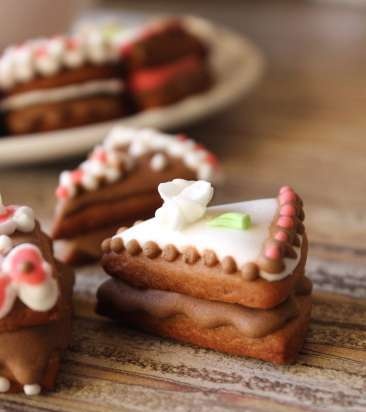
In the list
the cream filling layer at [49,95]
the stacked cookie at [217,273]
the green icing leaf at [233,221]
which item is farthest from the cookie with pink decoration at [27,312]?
the cream filling layer at [49,95]

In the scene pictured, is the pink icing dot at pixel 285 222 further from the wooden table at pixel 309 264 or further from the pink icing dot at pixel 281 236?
the wooden table at pixel 309 264

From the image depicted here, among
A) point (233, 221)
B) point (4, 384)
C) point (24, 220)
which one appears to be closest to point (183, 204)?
point (233, 221)

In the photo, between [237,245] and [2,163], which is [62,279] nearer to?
[237,245]

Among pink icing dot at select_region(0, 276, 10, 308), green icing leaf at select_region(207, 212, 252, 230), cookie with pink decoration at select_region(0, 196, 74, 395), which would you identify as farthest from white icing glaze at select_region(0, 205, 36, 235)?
green icing leaf at select_region(207, 212, 252, 230)

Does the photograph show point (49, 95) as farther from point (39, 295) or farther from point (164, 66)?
point (39, 295)

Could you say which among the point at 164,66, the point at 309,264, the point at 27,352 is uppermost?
the point at 164,66
